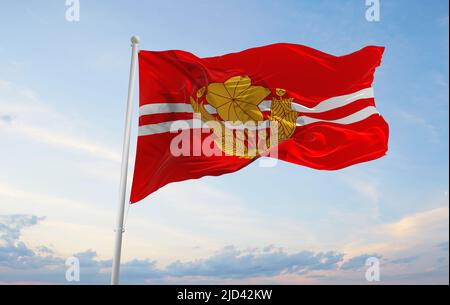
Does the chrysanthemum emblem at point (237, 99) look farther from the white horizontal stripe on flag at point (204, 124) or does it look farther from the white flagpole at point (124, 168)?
the white flagpole at point (124, 168)

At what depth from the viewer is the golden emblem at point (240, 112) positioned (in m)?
11.1

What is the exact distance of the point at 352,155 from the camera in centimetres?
1098

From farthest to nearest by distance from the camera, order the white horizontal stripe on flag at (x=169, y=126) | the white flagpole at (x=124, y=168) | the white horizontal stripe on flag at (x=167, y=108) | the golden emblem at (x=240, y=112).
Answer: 1. the golden emblem at (x=240, y=112)
2. the white horizontal stripe on flag at (x=167, y=108)
3. the white horizontal stripe on flag at (x=169, y=126)
4. the white flagpole at (x=124, y=168)

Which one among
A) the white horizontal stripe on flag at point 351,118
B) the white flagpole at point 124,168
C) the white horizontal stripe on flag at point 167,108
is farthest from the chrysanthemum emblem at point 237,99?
the white flagpole at point 124,168

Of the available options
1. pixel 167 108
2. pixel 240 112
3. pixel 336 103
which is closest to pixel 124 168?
pixel 167 108

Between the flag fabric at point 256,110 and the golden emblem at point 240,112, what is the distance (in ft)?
0.08

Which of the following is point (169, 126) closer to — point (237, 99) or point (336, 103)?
point (237, 99)

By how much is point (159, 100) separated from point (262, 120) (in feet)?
8.23

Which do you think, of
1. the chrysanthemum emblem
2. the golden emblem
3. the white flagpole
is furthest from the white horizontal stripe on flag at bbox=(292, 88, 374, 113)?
the white flagpole

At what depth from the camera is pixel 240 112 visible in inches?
452
